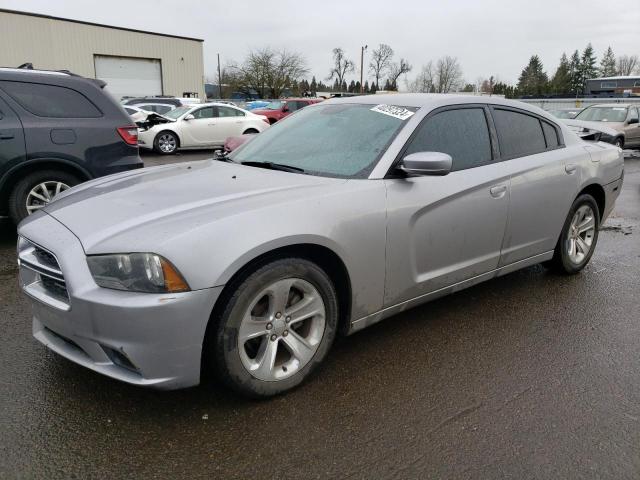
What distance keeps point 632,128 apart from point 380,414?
17.1 metres

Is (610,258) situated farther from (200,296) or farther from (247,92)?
(247,92)

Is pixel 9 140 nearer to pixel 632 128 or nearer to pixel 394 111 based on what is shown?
pixel 394 111

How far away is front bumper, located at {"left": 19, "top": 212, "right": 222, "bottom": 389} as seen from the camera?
2188mm

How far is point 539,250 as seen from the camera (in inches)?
161

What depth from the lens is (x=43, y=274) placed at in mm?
2482

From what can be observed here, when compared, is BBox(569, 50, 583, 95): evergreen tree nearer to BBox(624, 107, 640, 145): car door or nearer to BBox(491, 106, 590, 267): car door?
BBox(624, 107, 640, 145): car door

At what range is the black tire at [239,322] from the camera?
7.76 ft

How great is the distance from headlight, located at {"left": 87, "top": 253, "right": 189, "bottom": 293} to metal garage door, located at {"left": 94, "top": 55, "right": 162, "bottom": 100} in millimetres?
39348

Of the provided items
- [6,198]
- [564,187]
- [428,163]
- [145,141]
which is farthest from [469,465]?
[145,141]

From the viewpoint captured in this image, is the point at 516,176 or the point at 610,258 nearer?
the point at 516,176

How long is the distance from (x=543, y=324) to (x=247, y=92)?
193ft

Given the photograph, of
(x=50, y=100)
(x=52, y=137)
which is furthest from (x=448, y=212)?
(x=50, y=100)

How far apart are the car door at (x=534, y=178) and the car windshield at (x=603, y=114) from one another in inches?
555

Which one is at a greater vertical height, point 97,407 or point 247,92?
point 247,92
